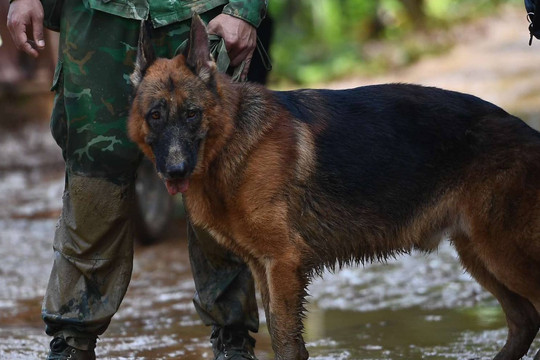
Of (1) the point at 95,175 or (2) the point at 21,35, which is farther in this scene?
(1) the point at 95,175

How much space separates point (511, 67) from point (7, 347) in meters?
12.7

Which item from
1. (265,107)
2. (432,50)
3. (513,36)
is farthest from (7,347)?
(513,36)

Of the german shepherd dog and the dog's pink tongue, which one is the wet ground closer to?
the german shepherd dog

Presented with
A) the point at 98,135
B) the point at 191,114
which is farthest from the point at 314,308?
the point at 191,114

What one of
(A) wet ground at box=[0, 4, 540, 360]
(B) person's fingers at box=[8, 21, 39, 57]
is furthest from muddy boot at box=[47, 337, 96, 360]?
(B) person's fingers at box=[8, 21, 39, 57]

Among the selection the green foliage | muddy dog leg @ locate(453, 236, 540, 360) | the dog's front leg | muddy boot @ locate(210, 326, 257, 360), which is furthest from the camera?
the green foliage

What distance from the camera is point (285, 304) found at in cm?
424

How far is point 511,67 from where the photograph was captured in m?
16.2

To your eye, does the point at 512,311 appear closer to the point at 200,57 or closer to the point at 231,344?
the point at 231,344

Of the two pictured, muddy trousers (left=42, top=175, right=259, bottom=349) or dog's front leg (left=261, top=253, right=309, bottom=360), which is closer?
dog's front leg (left=261, top=253, right=309, bottom=360)

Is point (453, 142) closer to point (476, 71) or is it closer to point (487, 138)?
point (487, 138)

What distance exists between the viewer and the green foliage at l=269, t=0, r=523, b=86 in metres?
18.3

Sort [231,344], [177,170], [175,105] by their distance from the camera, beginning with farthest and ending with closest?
1. [231,344]
2. [175,105]
3. [177,170]

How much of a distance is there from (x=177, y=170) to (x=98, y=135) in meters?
0.59
